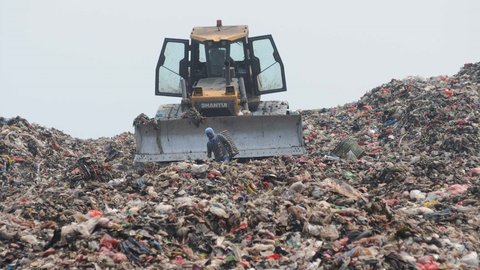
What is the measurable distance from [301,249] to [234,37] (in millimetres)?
7845

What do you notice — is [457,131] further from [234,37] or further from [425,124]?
[234,37]

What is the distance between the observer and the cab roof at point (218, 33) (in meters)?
16.9

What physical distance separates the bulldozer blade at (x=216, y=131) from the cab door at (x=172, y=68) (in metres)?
1.61

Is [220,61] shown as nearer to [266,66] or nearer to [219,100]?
[266,66]

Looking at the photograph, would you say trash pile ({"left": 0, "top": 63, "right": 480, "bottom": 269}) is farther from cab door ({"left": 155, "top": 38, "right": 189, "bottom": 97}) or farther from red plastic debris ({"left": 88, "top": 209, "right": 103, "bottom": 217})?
cab door ({"left": 155, "top": 38, "right": 189, "bottom": 97})

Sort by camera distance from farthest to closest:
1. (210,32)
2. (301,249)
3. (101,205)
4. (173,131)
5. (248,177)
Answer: (210,32)
(173,131)
(248,177)
(101,205)
(301,249)

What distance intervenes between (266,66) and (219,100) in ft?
4.99

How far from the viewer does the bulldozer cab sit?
1703cm

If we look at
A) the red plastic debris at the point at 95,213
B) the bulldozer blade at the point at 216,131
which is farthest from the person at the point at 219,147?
the red plastic debris at the point at 95,213

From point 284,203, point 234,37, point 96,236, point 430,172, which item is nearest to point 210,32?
point 234,37

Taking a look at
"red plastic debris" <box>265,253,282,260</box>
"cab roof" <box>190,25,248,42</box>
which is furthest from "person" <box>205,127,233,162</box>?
"red plastic debris" <box>265,253,282,260</box>

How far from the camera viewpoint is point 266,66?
1747 cm

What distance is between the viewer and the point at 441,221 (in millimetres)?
10680

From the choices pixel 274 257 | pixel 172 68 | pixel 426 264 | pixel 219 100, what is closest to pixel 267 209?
pixel 274 257
